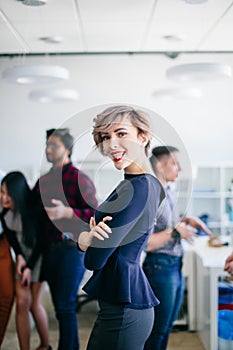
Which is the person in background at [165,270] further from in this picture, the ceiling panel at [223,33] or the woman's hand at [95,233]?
the ceiling panel at [223,33]

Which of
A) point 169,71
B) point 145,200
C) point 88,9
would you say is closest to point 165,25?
point 169,71

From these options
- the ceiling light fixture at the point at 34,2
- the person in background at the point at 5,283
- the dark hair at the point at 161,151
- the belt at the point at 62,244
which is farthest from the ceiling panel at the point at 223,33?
the person in background at the point at 5,283

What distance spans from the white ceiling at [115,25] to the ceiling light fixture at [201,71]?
0.45ft

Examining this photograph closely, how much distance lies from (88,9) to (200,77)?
0.70m

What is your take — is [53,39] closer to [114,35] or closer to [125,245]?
[114,35]

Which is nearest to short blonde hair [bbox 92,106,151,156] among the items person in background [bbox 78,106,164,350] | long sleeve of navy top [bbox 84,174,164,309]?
person in background [bbox 78,106,164,350]

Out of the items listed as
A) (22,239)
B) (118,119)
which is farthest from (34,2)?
(118,119)

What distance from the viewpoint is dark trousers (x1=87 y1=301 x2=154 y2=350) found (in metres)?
1.70

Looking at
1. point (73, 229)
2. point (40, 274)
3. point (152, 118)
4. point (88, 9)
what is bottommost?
point (40, 274)

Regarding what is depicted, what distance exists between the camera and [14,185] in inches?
114

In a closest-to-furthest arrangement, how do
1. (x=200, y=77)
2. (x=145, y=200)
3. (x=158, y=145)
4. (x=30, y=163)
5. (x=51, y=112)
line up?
(x=145, y=200) < (x=158, y=145) < (x=200, y=77) < (x=51, y=112) < (x=30, y=163)

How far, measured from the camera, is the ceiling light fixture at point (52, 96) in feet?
12.1

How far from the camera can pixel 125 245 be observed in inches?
67.0

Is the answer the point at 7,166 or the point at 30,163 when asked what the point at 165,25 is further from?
the point at 30,163
